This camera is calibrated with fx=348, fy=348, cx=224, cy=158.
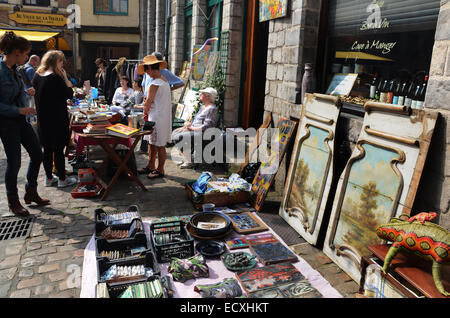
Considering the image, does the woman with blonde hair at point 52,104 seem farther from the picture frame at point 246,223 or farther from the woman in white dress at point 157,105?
the picture frame at point 246,223

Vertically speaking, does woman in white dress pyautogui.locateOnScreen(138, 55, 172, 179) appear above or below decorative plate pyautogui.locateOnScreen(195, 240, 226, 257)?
above

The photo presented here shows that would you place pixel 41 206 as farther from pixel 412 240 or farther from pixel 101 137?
pixel 412 240

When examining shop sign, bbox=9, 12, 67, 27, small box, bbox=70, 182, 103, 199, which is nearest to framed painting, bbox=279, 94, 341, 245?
small box, bbox=70, 182, 103, 199

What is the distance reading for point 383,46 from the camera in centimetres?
403

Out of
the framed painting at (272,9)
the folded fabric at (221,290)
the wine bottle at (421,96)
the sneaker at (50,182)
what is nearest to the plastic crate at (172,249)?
the folded fabric at (221,290)

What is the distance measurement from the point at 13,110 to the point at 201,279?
2974mm

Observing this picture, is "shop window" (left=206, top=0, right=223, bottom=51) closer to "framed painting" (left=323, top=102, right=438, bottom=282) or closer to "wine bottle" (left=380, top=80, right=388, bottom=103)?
"wine bottle" (left=380, top=80, right=388, bottom=103)

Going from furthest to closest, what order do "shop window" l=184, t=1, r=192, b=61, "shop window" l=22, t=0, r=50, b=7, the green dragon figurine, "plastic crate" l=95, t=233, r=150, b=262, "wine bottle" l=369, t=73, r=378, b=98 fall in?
"shop window" l=22, t=0, r=50, b=7
"shop window" l=184, t=1, r=192, b=61
"wine bottle" l=369, t=73, r=378, b=98
"plastic crate" l=95, t=233, r=150, b=262
the green dragon figurine

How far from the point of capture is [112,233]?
3854 mm

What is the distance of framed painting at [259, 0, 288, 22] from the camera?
5.18 meters

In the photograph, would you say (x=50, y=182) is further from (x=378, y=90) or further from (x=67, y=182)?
(x=378, y=90)

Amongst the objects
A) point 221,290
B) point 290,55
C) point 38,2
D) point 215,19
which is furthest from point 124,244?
point 38,2

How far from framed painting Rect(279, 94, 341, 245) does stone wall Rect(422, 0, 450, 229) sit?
1063mm
